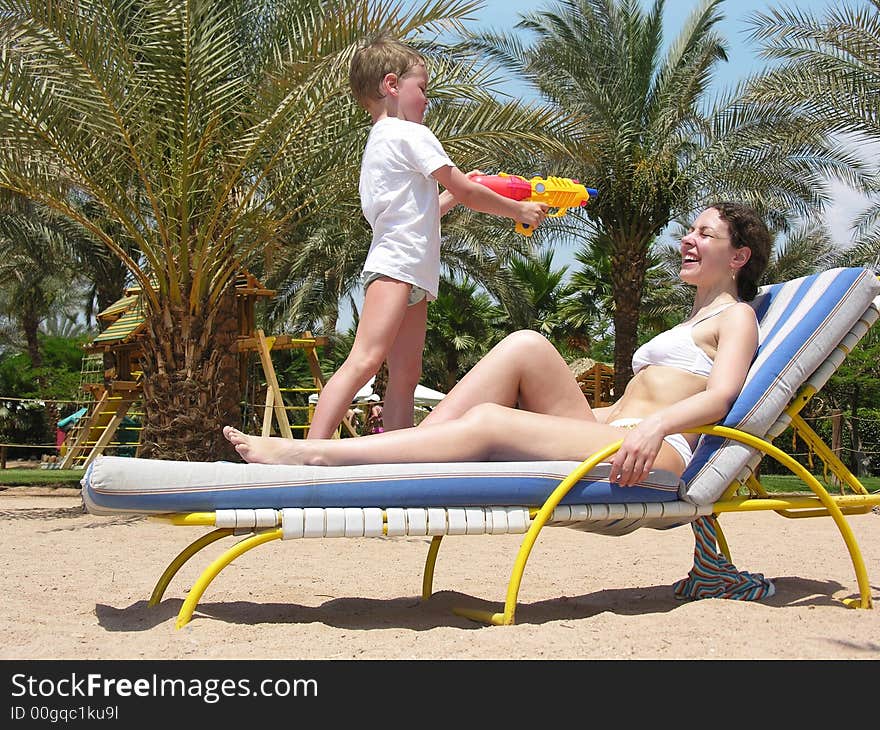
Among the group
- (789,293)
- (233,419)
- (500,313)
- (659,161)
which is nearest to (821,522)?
(789,293)

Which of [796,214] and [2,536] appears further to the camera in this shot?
[796,214]

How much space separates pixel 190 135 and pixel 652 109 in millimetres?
8355

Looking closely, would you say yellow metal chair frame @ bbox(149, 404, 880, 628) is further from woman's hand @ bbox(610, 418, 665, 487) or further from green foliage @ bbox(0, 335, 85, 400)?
green foliage @ bbox(0, 335, 85, 400)

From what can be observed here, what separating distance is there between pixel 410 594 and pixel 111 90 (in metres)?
5.19

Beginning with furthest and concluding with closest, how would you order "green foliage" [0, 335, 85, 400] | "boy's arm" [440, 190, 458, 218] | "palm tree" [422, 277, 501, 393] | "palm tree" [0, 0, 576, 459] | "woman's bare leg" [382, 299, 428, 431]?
"green foliage" [0, 335, 85, 400] → "palm tree" [422, 277, 501, 393] → "palm tree" [0, 0, 576, 459] → "boy's arm" [440, 190, 458, 218] → "woman's bare leg" [382, 299, 428, 431]

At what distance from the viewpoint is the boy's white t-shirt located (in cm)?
348

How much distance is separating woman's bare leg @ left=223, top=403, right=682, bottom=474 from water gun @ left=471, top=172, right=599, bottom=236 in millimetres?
977

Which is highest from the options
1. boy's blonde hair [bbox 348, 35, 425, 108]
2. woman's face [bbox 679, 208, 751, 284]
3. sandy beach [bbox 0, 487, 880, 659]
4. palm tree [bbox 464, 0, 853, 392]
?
palm tree [bbox 464, 0, 853, 392]

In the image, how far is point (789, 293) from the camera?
3.61m

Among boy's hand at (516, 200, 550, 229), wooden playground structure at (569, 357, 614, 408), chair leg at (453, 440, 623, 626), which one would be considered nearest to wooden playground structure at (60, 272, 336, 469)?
wooden playground structure at (569, 357, 614, 408)

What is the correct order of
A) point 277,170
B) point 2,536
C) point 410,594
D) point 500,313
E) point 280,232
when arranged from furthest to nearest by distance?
point 500,313
point 280,232
point 277,170
point 2,536
point 410,594

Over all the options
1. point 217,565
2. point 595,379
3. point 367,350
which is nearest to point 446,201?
point 367,350
